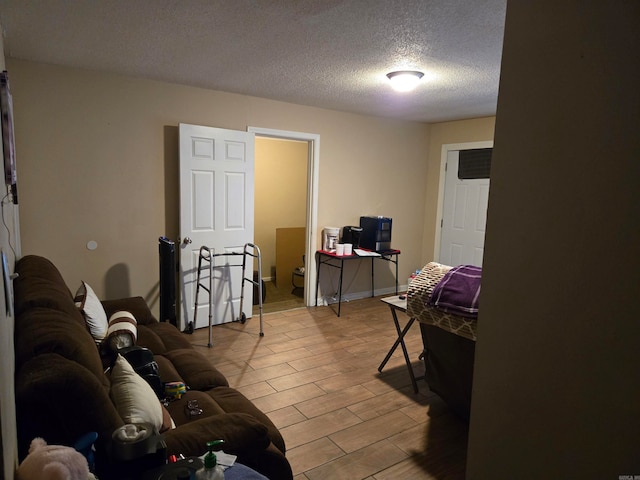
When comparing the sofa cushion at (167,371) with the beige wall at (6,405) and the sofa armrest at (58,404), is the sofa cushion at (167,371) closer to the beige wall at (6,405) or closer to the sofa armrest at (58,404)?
the sofa armrest at (58,404)

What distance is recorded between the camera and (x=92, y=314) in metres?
2.35

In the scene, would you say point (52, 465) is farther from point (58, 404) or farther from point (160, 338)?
point (160, 338)

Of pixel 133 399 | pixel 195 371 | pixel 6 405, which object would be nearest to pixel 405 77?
pixel 195 371

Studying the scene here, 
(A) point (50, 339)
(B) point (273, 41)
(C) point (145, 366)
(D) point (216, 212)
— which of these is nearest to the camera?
(A) point (50, 339)

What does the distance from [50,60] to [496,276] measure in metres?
3.57

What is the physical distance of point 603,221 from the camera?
36.1 inches

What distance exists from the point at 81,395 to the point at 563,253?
144cm

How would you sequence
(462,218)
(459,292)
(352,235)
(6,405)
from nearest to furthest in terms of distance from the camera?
(6,405) → (459,292) → (352,235) → (462,218)

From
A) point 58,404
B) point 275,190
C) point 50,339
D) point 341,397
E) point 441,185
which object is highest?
point 441,185

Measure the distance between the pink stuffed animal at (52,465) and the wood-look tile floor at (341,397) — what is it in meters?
1.40

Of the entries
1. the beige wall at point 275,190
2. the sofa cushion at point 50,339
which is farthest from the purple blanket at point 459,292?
the beige wall at point 275,190

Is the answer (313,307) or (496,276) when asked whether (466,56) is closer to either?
(496,276)

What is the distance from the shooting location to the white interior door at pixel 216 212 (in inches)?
149

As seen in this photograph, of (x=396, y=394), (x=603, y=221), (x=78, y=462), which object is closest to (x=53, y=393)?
(x=78, y=462)
